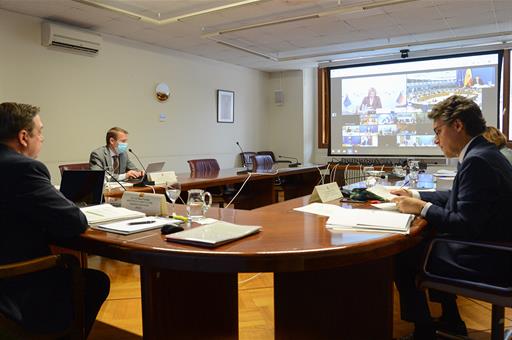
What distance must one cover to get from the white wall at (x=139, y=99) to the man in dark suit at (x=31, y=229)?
11.0 feet

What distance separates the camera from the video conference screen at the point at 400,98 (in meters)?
5.38

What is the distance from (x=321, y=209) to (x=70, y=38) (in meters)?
3.88

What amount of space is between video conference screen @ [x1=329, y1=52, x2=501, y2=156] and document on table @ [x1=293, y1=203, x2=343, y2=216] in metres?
3.95

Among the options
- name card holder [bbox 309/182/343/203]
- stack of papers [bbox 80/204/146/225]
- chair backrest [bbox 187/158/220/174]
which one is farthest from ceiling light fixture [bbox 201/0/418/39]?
stack of papers [bbox 80/204/146/225]

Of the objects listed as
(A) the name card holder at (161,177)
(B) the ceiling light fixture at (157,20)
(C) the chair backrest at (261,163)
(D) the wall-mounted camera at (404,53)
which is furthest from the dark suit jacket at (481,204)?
(D) the wall-mounted camera at (404,53)

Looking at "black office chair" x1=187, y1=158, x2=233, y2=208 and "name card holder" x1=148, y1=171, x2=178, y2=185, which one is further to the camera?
"black office chair" x1=187, y1=158, x2=233, y2=208

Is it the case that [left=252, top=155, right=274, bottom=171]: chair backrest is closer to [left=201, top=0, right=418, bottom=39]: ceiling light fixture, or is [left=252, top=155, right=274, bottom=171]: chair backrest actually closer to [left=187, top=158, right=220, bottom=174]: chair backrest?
[left=187, top=158, right=220, bottom=174]: chair backrest

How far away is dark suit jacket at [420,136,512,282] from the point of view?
4.93ft

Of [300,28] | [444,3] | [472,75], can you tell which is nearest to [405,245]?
[444,3]

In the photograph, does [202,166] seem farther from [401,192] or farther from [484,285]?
[484,285]

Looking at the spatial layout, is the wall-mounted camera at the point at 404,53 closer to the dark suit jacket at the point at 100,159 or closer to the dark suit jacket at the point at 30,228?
the dark suit jacket at the point at 100,159

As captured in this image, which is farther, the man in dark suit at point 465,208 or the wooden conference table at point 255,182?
the wooden conference table at point 255,182

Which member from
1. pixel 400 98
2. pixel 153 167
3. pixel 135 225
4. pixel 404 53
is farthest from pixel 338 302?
pixel 404 53

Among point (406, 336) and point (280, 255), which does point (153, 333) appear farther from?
point (406, 336)
